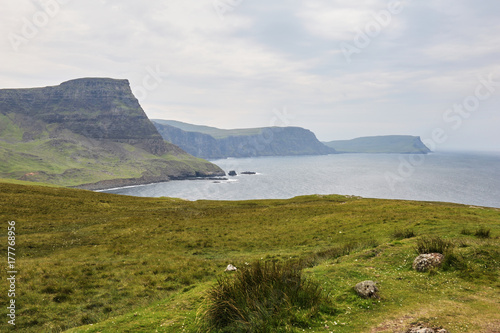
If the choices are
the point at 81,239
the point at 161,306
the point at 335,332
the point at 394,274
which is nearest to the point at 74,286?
the point at 161,306

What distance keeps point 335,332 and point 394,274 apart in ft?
22.4

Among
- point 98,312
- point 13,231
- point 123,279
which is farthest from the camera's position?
point 13,231

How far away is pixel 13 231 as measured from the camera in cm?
3062

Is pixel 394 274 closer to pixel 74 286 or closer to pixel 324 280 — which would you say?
pixel 324 280

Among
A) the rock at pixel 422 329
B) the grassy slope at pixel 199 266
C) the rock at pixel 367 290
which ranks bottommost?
the grassy slope at pixel 199 266

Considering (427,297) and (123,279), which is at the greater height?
(427,297)

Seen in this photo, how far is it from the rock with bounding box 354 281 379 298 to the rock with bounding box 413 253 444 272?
14.1ft

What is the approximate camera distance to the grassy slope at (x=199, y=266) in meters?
10.9

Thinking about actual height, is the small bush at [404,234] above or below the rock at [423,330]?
below

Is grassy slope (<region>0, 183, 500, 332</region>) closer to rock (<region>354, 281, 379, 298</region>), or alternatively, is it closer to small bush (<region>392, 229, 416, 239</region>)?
rock (<region>354, 281, 379, 298</region>)

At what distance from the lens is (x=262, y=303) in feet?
33.0

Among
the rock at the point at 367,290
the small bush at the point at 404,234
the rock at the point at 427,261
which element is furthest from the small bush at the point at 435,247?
the small bush at the point at 404,234

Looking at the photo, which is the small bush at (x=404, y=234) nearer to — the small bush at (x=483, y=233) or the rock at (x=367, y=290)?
the small bush at (x=483, y=233)

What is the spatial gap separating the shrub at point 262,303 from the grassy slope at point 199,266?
2.80 ft
